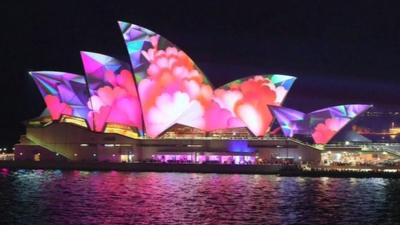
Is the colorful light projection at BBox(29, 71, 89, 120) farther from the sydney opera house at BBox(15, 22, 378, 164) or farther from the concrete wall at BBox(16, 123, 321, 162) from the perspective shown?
the concrete wall at BBox(16, 123, 321, 162)

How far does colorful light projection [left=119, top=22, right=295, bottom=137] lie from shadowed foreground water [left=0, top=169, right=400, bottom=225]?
18.9m

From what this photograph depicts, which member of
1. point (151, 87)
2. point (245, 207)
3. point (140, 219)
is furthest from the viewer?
point (151, 87)

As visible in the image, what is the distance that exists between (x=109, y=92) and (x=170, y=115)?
22.4 feet

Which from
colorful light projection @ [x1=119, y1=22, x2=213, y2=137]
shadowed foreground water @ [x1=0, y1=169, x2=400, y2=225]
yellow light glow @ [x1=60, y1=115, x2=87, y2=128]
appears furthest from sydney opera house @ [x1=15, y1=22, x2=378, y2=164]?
shadowed foreground water @ [x1=0, y1=169, x2=400, y2=225]

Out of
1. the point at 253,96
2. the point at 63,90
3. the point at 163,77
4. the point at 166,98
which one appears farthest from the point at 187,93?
the point at 63,90

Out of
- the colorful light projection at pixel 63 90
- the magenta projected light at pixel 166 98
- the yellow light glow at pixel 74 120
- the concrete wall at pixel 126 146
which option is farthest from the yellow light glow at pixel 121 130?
the colorful light projection at pixel 63 90

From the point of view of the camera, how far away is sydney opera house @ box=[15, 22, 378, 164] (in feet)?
211

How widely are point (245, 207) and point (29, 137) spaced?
4389 cm

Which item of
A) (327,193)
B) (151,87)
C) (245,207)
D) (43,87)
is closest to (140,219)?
(245,207)

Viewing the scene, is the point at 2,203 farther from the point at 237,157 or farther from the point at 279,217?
the point at 237,157

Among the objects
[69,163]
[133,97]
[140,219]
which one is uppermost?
[133,97]

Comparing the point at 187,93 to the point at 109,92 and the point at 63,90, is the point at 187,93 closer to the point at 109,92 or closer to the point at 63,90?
the point at 109,92

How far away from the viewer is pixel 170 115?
214ft

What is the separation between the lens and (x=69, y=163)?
6619 cm
